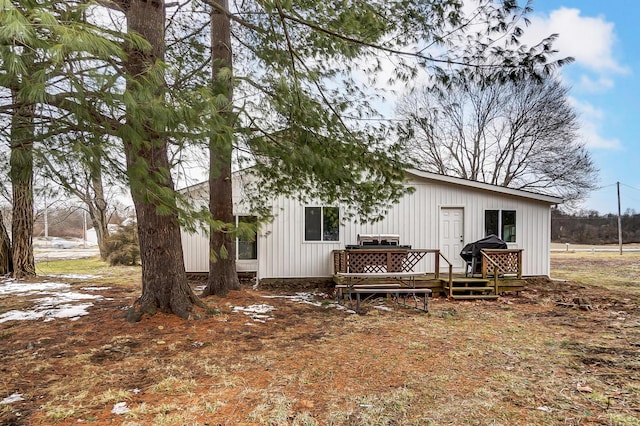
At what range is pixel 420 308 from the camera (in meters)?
7.20

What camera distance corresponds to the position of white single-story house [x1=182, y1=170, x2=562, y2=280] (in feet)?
32.0

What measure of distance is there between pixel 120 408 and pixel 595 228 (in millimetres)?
40249

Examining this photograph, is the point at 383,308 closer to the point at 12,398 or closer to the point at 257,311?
the point at 257,311

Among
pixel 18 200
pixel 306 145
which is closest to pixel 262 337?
pixel 306 145

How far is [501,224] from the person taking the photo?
33.6 ft

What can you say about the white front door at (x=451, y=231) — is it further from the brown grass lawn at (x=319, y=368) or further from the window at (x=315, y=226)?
the brown grass lawn at (x=319, y=368)

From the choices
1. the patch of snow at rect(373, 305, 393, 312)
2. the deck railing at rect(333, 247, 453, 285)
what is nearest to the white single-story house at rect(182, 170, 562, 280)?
the deck railing at rect(333, 247, 453, 285)

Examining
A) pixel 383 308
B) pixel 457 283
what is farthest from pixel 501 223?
pixel 383 308

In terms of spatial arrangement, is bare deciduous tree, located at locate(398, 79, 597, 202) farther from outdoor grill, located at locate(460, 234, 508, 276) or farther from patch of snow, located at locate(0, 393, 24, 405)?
patch of snow, located at locate(0, 393, 24, 405)

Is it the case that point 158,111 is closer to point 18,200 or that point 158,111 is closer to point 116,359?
point 116,359

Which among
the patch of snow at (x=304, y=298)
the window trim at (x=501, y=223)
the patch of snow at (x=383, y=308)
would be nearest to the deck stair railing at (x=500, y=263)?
the window trim at (x=501, y=223)

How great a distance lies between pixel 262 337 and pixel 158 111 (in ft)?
11.0

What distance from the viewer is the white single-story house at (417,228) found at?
9.75 metres

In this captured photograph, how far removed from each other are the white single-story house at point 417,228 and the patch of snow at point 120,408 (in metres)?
6.66
